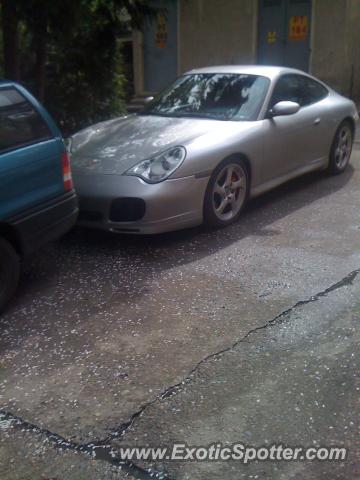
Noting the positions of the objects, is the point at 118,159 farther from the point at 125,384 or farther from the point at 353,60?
the point at 353,60

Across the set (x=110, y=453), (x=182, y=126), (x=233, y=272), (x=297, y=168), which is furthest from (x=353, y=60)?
(x=110, y=453)

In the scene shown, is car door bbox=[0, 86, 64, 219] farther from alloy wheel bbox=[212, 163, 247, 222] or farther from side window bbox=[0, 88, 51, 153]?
alloy wheel bbox=[212, 163, 247, 222]

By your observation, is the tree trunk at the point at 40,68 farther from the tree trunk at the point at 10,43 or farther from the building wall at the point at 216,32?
the building wall at the point at 216,32

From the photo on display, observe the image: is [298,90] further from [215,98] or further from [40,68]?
[40,68]

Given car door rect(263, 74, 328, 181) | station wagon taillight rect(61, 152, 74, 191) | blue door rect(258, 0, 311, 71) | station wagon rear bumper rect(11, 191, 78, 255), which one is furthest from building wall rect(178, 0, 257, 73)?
station wagon rear bumper rect(11, 191, 78, 255)

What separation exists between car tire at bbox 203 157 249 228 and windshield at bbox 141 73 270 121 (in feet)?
2.00

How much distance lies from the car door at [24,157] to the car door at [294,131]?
2.40 m

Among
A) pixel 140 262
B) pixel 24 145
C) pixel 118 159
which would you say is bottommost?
pixel 140 262

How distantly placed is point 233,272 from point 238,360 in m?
1.25

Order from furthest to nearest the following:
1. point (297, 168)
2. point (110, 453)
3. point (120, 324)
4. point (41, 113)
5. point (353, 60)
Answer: point (353, 60)
point (297, 168)
point (41, 113)
point (120, 324)
point (110, 453)

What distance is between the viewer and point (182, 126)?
564cm

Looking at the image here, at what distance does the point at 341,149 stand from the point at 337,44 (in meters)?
7.32

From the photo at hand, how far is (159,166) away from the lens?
16.4 feet

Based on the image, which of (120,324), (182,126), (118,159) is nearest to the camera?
(120,324)
